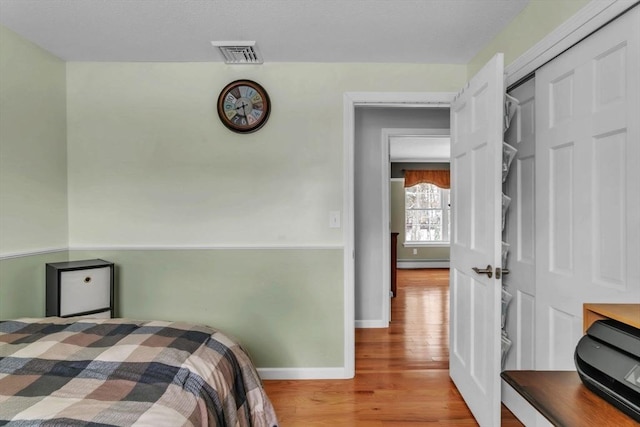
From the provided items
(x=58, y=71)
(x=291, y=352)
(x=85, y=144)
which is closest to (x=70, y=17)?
(x=58, y=71)

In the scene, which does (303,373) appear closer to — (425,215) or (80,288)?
(80,288)

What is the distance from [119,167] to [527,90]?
2683 mm

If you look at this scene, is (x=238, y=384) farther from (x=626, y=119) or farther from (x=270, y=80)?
(x=270, y=80)

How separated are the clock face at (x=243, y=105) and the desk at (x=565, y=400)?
2.11m

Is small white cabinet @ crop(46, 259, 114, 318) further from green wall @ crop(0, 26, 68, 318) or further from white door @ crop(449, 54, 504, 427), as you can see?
white door @ crop(449, 54, 504, 427)

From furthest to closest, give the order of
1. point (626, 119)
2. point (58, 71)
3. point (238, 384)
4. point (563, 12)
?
point (58, 71), point (563, 12), point (238, 384), point (626, 119)

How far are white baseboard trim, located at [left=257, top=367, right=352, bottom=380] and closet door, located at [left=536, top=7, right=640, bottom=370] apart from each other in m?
1.28

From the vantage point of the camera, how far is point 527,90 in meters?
1.89

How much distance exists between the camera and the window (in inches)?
299

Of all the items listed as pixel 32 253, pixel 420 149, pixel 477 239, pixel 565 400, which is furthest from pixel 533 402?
pixel 420 149

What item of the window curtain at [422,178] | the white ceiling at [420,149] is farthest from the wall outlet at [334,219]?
the window curtain at [422,178]

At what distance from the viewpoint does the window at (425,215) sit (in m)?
7.60

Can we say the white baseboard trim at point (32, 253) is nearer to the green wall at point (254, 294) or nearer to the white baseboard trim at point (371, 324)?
the green wall at point (254, 294)

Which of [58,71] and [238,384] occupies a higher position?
[58,71]
